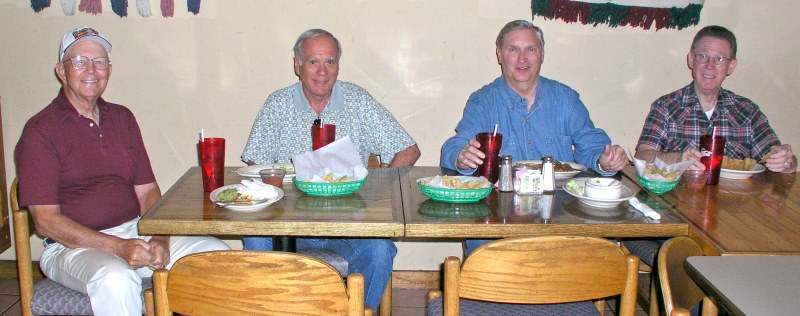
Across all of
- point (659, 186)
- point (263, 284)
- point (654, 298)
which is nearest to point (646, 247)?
point (654, 298)

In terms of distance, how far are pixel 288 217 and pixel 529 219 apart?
0.65 meters

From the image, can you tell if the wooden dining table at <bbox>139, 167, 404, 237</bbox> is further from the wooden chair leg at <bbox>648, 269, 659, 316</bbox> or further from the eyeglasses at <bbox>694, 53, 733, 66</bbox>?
the eyeglasses at <bbox>694, 53, 733, 66</bbox>

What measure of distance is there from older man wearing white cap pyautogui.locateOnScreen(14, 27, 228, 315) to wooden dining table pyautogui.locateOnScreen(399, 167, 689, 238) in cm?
85

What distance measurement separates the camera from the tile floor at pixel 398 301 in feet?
9.73

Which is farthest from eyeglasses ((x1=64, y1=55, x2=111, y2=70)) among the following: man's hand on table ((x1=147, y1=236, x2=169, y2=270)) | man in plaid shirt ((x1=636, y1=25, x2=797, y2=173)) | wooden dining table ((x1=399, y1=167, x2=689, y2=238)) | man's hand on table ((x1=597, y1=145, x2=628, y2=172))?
man in plaid shirt ((x1=636, y1=25, x2=797, y2=173))

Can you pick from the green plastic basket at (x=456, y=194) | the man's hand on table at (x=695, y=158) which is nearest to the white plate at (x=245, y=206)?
the green plastic basket at (x=456, y=194)

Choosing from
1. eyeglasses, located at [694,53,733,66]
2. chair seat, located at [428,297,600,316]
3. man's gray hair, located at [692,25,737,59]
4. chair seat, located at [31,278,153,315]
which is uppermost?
man's gray hair, located at [692,25,737,59]

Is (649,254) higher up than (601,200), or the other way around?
(601,200)

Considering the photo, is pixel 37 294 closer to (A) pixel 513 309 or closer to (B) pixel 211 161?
(B) pixel 211 161

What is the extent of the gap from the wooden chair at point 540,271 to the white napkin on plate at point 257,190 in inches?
27.8

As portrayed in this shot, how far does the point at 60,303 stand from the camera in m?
1.97

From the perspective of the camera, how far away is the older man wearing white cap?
1991 millimetres

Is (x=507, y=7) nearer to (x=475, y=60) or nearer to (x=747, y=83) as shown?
(x=475, y=60)

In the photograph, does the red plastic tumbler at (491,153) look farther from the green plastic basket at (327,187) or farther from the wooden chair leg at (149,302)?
the wooden chair leg at (149,302)
